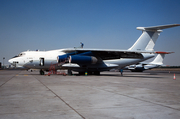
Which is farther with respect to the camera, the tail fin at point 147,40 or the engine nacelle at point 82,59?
the tail fin at point 147,40

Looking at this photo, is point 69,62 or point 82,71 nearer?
point 69,62

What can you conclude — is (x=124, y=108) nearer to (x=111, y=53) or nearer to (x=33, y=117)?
(x=33, y=117)

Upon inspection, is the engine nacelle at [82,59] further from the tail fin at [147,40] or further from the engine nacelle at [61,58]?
the tail fin at [147,40]

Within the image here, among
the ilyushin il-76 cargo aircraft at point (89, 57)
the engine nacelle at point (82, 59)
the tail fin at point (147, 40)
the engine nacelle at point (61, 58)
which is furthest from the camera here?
the tail fin at point (147, 40)

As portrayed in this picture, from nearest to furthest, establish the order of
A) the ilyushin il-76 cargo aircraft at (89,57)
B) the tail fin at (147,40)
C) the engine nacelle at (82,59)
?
the engine nacelle at (82,59)
the ilyushin il-76 cargo aircraft at (89,57)
the tail fin at (147,40)

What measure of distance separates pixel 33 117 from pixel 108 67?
761 inches

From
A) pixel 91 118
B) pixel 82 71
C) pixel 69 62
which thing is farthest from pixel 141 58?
pixel 91 118

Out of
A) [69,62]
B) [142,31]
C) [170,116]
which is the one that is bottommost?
[170,116]

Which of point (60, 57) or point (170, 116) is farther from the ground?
point (60, 57)

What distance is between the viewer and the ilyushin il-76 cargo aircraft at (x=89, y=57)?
20859 millimetres

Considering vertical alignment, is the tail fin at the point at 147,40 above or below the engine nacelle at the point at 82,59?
above

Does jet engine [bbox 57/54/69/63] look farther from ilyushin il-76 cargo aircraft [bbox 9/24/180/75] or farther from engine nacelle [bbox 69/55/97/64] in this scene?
engine nacelle [bbox 69/55/97/64]

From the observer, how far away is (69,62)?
20.6 m

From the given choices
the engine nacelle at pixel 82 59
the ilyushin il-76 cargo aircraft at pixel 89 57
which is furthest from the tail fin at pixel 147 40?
the engine nacelle at pixel 82 59
